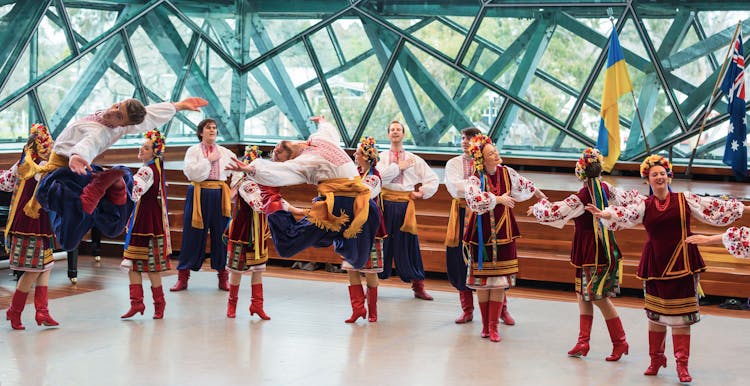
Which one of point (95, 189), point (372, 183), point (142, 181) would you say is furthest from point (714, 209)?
point (142, 181)

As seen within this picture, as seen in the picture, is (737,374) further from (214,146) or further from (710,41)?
(710,41)

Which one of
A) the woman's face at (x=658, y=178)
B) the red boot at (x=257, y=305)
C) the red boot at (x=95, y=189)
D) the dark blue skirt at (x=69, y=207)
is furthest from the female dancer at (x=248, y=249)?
the woman's face at (x=658, y=178)

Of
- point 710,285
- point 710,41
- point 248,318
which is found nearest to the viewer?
point 248,318

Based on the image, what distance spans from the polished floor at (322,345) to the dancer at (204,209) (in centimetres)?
27

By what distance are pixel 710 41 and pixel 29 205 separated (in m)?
8.85

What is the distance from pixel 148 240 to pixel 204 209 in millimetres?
1428

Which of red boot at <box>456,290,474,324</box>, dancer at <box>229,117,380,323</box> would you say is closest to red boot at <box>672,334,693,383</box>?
red boot at <box>456,290,474,324</box>

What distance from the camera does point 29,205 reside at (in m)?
6.56

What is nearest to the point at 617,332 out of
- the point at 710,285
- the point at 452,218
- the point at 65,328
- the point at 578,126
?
the point at 452,218

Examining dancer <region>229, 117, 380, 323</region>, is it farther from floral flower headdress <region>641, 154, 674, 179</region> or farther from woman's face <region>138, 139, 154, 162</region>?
floral flower headdress <region>641, 154, 674, 179</region>

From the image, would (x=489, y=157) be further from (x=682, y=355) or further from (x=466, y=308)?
(x=682, y=355)

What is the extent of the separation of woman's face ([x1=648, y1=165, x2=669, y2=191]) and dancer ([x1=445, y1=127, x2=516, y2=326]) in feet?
5.73

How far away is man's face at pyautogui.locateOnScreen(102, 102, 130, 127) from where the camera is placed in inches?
234

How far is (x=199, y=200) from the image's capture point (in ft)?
27.6
